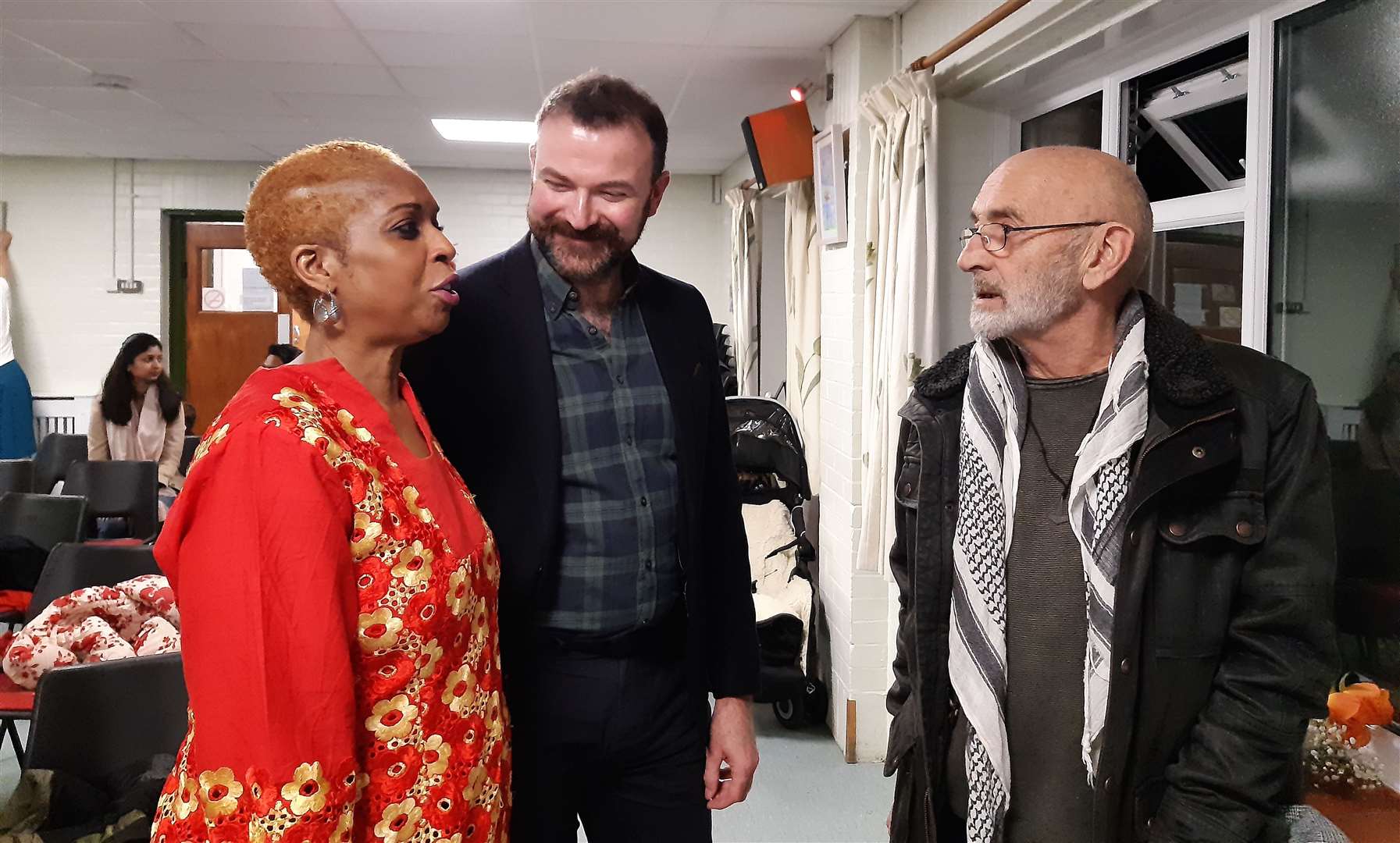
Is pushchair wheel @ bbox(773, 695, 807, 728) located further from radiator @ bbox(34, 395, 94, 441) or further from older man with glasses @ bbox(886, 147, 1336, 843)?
radiator @ bbox(34, 395, 94, 441)

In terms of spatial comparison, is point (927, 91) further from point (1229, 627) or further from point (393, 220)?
point (393, 220)

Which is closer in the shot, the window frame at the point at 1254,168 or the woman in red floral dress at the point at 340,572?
the woman in red floral dress at the point at 340,572

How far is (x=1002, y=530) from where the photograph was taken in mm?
1547

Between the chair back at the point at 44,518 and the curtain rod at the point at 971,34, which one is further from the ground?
the curtain rod at the point at 971,34

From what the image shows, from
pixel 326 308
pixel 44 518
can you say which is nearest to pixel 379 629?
pixel 326 308

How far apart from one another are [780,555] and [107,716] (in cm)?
281

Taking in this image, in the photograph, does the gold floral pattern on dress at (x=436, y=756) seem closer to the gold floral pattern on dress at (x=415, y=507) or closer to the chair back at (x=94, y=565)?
the gold floral pattern on dress at (x=415, y=507)

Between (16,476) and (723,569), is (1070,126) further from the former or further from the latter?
(16,476)

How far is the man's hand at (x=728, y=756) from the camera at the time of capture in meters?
1.59

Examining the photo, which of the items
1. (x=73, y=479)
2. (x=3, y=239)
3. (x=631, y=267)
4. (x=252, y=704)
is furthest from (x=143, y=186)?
(x=252, y=704)

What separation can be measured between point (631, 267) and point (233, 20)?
9.90ft

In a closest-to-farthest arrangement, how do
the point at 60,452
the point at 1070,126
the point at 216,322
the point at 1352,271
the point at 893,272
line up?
the point at 1352,271 < the point at 1070,126 < the point at 893,272 < the point at 60,452 < the point at 216,322

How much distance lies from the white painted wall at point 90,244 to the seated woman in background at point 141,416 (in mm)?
2901

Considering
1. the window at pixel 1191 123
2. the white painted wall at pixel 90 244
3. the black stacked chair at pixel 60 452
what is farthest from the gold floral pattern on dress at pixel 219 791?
the white painted wall at pixel 90 244
